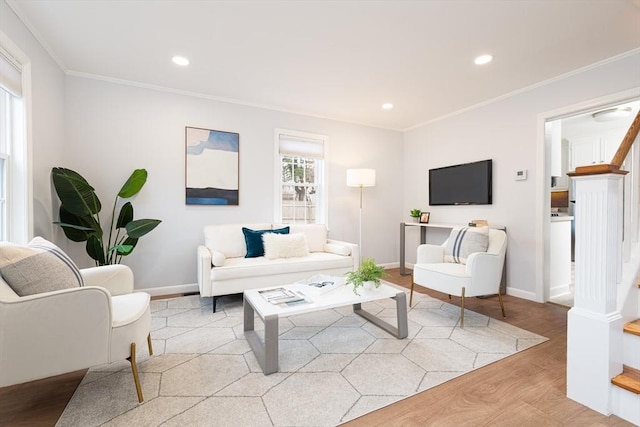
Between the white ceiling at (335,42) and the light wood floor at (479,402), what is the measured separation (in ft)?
8.20

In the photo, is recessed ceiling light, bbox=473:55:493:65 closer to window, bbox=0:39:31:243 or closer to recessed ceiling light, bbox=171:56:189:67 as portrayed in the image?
recessed ceiling light, bbox=171:56:189:67

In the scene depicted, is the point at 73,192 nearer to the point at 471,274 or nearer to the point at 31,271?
the point at 31,271

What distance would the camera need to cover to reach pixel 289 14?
2.10 metres

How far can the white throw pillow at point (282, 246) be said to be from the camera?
336cm

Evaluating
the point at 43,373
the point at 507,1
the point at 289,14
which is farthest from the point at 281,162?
the point at 43,373

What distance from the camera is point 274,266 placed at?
10.3 feet

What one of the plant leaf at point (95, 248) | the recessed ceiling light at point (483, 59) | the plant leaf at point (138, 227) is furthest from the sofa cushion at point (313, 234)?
the recessed ceiling light at point (483, 59)

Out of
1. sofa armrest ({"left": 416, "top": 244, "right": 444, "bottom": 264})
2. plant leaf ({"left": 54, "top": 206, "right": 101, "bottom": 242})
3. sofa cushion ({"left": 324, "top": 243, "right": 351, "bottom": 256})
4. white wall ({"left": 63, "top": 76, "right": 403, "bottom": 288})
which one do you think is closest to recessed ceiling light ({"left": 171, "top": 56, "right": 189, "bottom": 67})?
white wall ({"left": 63, "top": 76, "right": 403, "bottom": 288})

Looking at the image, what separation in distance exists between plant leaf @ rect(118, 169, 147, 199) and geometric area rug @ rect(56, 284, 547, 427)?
1328 millimetres

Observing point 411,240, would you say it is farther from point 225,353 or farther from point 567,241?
point 225,353

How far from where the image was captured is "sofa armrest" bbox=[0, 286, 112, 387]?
1.29m

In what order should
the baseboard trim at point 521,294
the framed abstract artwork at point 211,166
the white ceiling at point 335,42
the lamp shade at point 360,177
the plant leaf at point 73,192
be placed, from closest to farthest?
the white ceiling at point 335,42 < the plant leaf at point 73,192 < the baseboard trim at point 521,294 < the framed abstract artwork at point 211,166 < the lamp shade at point 360,177

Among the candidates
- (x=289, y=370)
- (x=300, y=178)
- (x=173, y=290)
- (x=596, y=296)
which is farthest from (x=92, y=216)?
(x=596, y=296)

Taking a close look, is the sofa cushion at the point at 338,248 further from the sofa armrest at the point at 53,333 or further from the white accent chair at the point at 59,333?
the sofa armrest at the point at 53,333
